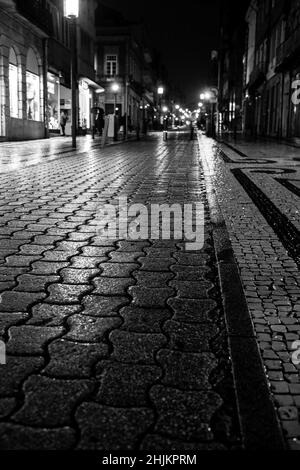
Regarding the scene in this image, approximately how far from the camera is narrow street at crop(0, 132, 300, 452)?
1.92 meters

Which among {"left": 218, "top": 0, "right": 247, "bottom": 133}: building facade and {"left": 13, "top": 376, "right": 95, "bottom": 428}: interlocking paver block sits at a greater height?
{"left": 218, "top": 0, "right": 247, "bottom": 133}: building facade

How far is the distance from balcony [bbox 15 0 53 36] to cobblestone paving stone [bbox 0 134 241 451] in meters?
23.0

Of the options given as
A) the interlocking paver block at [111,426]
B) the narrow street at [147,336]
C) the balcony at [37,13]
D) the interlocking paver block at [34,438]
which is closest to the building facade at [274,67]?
the balcony at [37,13]

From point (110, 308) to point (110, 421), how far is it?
1.22 meters

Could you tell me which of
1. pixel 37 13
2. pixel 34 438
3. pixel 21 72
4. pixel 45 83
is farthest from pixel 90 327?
pixel 45 83

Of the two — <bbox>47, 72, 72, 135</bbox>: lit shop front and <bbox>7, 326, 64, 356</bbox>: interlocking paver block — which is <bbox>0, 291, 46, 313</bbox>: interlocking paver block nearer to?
<bbox>7, 326, 64, 356</bbox>: interlocking paver block

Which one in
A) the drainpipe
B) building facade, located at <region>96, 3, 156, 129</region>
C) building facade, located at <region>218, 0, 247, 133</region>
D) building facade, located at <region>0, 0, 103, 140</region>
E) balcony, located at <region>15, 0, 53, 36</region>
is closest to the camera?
building facade, located at <region>0, 0, 103, 140</region>

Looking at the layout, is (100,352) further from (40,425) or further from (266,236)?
(266,236)

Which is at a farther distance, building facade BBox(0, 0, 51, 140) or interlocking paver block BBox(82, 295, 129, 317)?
building facade BBox(0, 0, 51, 140)

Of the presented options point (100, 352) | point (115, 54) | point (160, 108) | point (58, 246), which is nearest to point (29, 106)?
point (58, 246)

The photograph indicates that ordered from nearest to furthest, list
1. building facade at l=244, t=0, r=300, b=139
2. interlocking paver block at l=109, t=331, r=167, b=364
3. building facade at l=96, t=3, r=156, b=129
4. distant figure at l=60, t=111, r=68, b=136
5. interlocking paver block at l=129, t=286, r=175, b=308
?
1. interlocking paver block at l=109, t=331, r=167, b=364
2. interlocking paver block at l=129, t=286, r=175, b=308
3. building facade at l=244, t=0, r=300, b=139
4. distant figure at l=60, t=111, r=68, b=136
5. building facade at l=96, t=3, r=156, b=129

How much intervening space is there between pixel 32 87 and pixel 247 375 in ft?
94.7

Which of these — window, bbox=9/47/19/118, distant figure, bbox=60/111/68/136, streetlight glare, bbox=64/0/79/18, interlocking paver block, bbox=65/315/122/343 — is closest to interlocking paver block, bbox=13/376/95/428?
interlocking paver block, bbox=65/315/122/343
